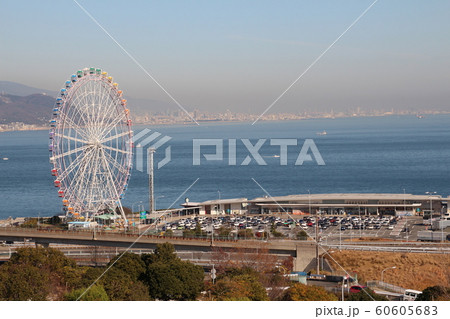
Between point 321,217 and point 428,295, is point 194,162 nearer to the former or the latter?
point 321,217

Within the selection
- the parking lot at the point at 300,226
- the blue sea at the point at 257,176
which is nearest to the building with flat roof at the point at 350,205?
the parking lot at the point at 300,226

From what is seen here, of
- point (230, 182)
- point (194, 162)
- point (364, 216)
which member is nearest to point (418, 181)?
point (230, 182)

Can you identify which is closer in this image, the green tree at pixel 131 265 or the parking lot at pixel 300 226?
the green tree at pixel 131 265

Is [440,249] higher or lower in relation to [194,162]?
lower

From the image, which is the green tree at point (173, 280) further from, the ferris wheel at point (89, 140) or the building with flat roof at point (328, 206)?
the building with flat roof at point (328, 206)

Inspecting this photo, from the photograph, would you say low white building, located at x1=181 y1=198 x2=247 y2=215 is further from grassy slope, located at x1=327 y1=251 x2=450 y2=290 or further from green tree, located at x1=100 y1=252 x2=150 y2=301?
green tree, located at x1=100 y1=252 x2=150 y2=301

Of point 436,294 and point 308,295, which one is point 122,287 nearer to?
point 308,295

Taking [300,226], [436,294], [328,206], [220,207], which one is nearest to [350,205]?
[328,206]

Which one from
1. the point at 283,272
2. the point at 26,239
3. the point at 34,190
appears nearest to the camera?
the point at 283,272
